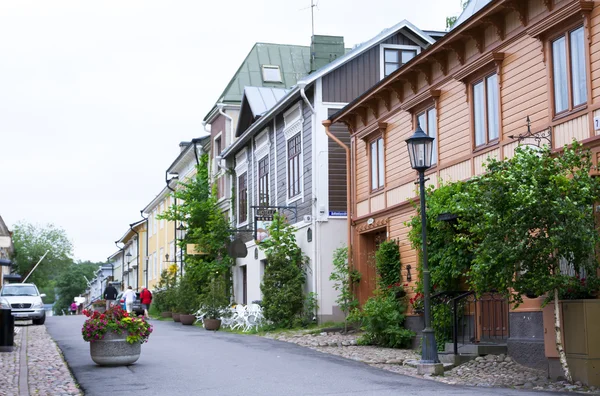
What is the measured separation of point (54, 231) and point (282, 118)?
74156mm

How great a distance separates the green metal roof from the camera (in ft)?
121

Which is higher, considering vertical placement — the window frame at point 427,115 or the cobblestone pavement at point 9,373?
the window frame at point 427,115

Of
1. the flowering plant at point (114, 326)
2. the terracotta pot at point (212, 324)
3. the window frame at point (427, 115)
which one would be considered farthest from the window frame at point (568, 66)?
the terracotta pot at point (212, 324)

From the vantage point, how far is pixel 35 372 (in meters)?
14.5

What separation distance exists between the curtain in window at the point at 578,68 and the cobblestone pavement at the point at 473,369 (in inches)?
172

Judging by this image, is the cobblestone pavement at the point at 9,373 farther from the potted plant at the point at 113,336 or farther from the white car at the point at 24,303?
the white car at the point at 24,303

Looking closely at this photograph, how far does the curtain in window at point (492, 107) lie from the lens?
52.9ft

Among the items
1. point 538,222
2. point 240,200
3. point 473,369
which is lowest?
point 473,369

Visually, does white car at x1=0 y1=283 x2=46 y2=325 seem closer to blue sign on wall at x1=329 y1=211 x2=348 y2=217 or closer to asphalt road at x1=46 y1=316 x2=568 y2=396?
asphalt road at x1=46 y1=316 x2=568 y2=396

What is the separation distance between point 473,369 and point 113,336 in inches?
244

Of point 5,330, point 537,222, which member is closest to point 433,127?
point 537,222

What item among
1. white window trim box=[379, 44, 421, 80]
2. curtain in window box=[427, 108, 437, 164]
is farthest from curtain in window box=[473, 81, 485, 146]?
white window trim box=[379, 44, 421, 80]

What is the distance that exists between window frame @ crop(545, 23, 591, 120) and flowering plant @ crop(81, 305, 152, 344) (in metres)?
7.96

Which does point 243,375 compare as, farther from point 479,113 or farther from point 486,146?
point 479,113
